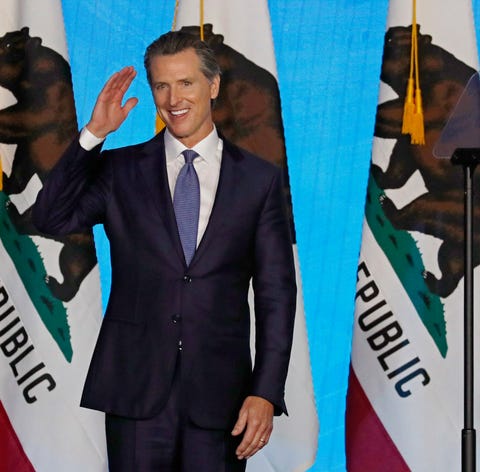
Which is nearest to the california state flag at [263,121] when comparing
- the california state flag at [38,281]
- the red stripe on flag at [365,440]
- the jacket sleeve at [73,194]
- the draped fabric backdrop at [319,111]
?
the red stripe on flag at [365,440]

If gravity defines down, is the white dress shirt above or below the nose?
below

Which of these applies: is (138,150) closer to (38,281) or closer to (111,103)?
(111,103)

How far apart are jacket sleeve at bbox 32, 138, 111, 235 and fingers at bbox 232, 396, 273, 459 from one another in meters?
0.43

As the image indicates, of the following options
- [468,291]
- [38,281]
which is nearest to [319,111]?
[38,281]

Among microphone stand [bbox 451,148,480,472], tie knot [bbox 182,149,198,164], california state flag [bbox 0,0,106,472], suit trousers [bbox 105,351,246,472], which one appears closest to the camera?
suit trousers [bbox 105,351,246,472]

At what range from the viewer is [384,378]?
311 centimetres

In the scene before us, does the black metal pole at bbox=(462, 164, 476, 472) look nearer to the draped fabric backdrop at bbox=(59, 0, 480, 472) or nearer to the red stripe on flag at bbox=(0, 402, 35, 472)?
the draped fabric backdrop at bbox=(59, 0, 480, 472)

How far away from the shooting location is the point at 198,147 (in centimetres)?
186

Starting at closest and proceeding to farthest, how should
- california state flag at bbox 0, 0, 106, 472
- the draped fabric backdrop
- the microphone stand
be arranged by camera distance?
the microphone stand, california state flag at bbox 0, 0, 106, 472, the draped fabric backdrop

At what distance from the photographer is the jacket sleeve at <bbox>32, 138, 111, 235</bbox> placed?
1.81 meters

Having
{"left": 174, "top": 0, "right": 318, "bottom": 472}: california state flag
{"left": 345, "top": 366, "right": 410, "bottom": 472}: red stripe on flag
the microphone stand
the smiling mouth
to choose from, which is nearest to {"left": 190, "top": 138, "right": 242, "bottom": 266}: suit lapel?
the smiling mouth

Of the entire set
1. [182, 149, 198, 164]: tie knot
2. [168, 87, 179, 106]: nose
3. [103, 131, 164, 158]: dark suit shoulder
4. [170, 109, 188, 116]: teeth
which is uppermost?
[168, 87, 179, 106]: nose

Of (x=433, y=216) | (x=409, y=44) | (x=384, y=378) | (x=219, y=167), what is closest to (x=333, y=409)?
(x=384, y=378)

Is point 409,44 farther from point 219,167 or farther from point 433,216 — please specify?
point 219,167
